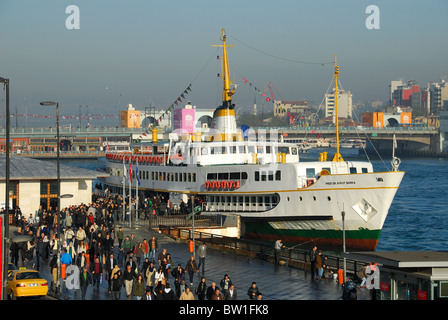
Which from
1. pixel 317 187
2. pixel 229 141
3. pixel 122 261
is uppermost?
pixel 229 141

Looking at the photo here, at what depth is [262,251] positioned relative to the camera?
37875mm

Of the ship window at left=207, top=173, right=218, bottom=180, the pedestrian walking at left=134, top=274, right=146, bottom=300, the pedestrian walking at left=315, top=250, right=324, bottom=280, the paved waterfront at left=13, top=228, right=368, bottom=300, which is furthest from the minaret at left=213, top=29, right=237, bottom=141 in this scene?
the pedestrian walking at left=134, top=274, right=146, bottom=300

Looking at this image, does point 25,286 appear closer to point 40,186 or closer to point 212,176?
point 40,186

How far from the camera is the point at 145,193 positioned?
62938 mm

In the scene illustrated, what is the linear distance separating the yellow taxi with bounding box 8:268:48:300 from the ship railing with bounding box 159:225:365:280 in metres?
12.3

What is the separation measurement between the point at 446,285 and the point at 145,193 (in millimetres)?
43716

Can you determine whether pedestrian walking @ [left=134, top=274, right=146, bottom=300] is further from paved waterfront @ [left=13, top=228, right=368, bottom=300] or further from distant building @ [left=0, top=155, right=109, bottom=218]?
distant building @ [left=0, top=155, right=109, bottom=218]

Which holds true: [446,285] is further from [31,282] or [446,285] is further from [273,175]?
[273,175]

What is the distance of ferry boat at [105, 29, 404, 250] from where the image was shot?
Answer: 46.6m

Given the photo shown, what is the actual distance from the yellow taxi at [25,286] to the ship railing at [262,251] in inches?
483

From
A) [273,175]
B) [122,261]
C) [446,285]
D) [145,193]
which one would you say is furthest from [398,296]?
[145,193]

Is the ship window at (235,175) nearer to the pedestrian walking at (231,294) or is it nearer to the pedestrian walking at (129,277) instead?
the pedestrian walking at (129,277)

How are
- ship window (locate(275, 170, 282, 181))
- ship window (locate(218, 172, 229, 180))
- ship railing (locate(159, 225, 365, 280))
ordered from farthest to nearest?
ship window (locate(218, 172, 229, 180)) → ship window (locate(275, 170, 282, 181)) → ship railing (locate(159, 225, 365, 280))

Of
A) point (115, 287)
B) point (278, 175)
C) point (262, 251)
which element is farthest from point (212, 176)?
point (115, 287)
